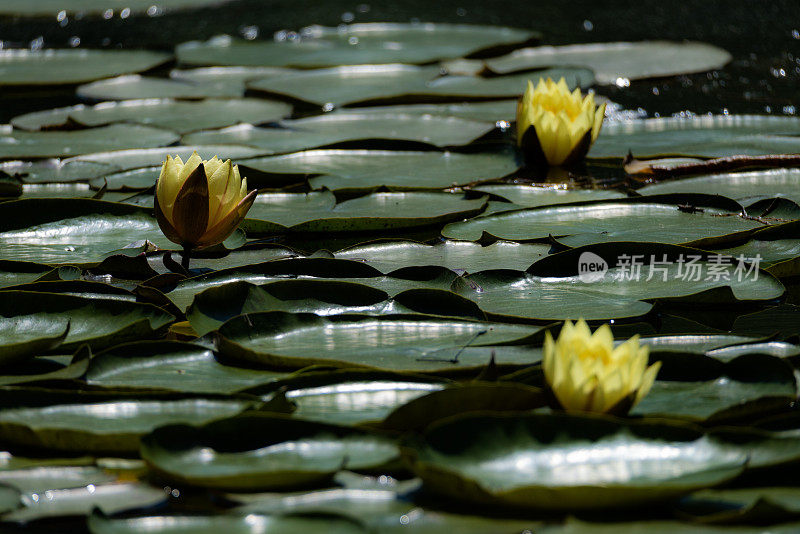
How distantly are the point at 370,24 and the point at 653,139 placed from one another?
88.2 inches

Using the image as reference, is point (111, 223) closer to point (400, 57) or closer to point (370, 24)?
point (400, 57)

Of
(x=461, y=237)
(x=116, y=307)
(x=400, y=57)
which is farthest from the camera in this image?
(x=400, y=57)

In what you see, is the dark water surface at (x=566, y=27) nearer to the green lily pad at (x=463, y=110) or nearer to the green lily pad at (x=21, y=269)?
the green lily pad at (x=463, y=110)

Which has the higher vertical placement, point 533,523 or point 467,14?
point 467,14

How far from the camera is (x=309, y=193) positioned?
2285 mm

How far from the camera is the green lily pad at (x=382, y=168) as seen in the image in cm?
238

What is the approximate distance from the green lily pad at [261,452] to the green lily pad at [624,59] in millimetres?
Answer: 2531

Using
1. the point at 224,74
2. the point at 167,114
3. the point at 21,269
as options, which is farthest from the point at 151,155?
the point at 224,74

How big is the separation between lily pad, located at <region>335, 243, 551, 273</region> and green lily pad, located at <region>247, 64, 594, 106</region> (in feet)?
4.50

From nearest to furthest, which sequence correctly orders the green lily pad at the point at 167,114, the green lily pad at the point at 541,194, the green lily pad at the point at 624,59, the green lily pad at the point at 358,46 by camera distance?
the green lily pad at the point at 541,194, the green lily pad at the point at 167,114, the green lily pad at the point at 624,59, the green lily pad at the point at 358,46

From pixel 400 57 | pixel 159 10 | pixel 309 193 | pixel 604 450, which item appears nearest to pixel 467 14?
pixel 400 57

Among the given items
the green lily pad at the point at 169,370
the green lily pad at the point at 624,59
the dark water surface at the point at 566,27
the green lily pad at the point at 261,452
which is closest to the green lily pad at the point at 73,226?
the green lily pad at the point at 169,370

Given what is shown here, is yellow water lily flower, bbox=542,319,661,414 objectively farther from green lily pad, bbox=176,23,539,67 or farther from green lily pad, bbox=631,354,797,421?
green lily pad, bbox=176,23,539,67

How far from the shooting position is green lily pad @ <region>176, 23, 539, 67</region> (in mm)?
3912
